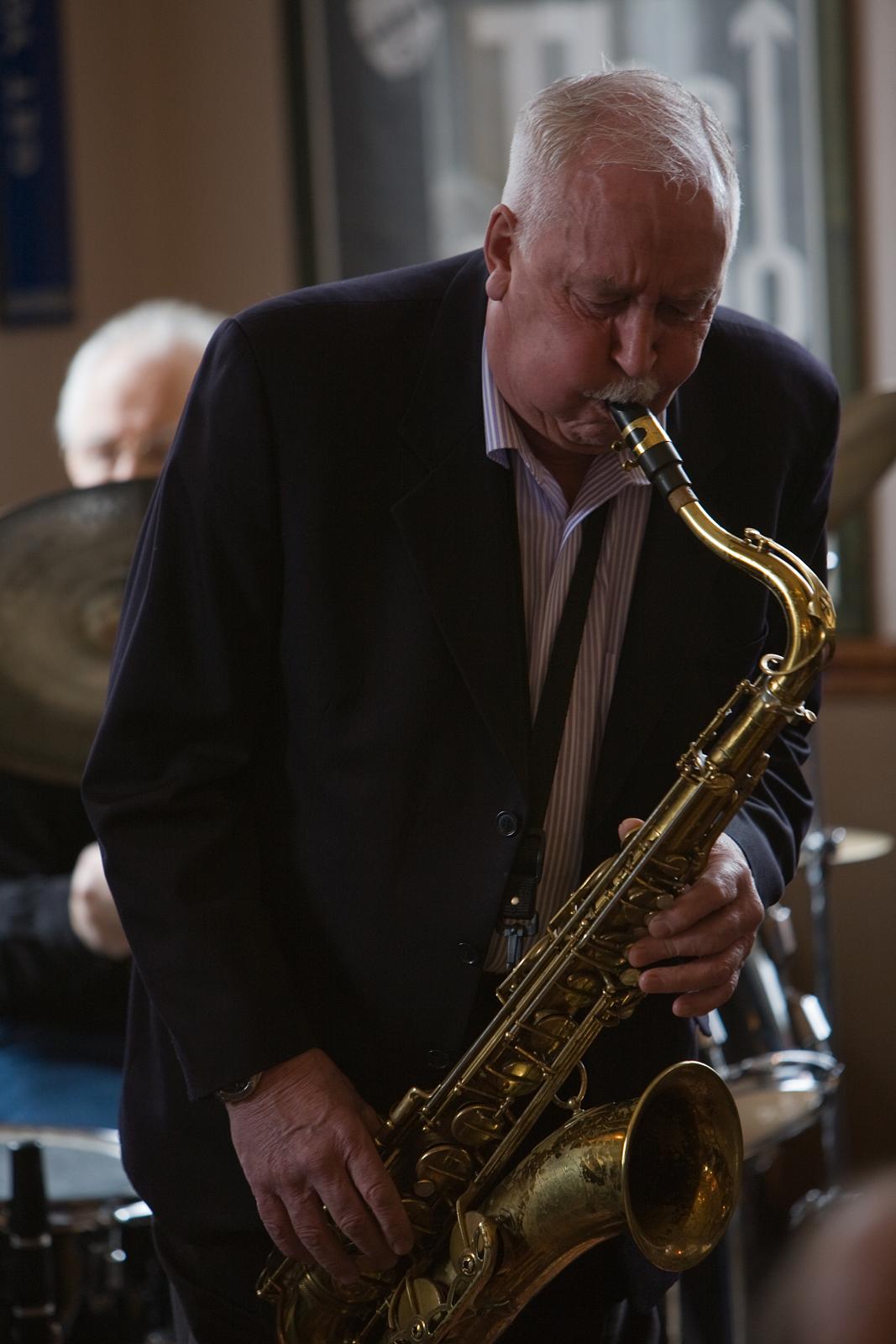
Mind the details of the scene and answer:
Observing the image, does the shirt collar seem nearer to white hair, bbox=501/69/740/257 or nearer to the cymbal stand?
white hair, bbox=501/69/740/257

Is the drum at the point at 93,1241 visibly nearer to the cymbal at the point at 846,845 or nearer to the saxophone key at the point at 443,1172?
the saxophone key at the point at 443,1172

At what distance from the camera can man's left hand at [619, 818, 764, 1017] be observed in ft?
4.27

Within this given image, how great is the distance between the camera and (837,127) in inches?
121

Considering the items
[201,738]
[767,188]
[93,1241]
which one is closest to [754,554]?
[201,738]

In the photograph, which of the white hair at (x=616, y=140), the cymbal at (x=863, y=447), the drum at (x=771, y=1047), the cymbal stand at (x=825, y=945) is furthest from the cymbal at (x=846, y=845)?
the white hair at (x=616, y=140)

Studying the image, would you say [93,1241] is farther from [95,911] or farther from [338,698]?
[338,698]

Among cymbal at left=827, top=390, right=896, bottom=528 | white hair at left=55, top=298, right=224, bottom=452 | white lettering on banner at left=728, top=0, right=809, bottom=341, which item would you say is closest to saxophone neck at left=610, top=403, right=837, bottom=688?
cymbal at left=827, top=390, right=896, bottom=528

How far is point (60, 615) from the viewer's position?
1904 mm

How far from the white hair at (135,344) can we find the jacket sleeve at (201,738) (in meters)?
1.23

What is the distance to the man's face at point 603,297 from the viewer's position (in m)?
1.21

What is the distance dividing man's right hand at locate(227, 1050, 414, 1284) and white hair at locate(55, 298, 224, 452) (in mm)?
1463

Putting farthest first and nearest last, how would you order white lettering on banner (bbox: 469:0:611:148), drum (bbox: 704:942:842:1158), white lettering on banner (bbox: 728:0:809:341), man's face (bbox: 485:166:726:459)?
white lettering on banner (bbox: 469:0:611:148) < white lettering on banner (bbox: 728:0:809:341) < drum (bbox: 704:942:842:1158) < man's face (bbox: 485:166:726:459)

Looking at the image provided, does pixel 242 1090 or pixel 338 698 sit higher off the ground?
pixel 338 698

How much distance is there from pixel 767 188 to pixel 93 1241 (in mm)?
2388
